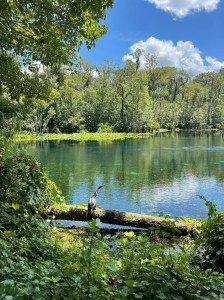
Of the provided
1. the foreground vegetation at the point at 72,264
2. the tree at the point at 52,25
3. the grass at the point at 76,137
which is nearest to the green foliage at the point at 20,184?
the foreground vegetation at the point at 72,264

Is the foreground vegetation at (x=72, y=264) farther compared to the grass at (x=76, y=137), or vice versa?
the grass at (x=76, y=137)

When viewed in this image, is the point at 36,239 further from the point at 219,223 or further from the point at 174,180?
the point at 174,180

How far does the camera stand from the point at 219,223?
607cm

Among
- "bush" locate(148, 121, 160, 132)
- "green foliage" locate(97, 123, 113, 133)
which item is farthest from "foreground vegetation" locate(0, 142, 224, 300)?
"bush" locate(148, 121, 160, 132)

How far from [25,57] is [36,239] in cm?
733

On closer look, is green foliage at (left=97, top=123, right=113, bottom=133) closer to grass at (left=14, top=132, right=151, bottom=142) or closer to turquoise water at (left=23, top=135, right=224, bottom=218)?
grass at (left=14, top=132, right=151, bottom=142)

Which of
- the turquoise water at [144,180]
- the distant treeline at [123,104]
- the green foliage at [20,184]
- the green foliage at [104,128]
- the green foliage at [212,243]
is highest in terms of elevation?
the distant treeline at [123,104]

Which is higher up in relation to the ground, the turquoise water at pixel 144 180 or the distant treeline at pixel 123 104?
the distant treeline at pixel 123 104

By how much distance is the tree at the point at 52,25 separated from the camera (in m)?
5.81

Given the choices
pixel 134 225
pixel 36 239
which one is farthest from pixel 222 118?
pixel 36 239

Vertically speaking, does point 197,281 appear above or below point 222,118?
below

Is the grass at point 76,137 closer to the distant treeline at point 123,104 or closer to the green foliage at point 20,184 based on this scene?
the distant treeline at point 123,104

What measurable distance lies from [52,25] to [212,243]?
19.3ft

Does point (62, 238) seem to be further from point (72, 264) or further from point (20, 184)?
point (72, 264)
